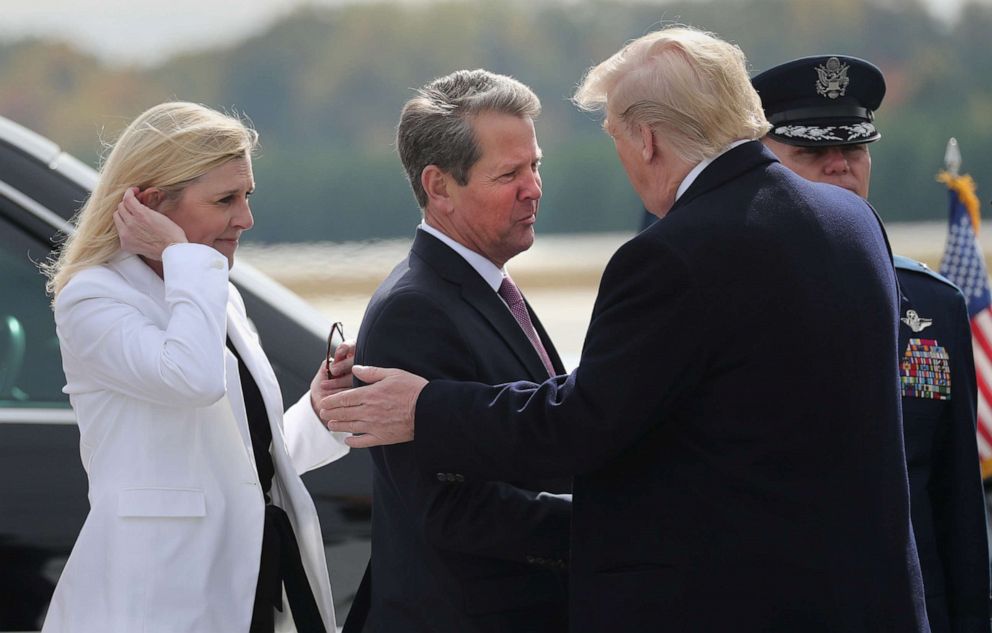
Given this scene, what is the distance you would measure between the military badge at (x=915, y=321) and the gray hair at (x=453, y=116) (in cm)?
76

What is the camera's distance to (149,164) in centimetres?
218

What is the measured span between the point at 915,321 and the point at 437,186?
88 cm

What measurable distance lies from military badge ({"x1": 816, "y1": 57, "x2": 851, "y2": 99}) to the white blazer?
1.21 meters

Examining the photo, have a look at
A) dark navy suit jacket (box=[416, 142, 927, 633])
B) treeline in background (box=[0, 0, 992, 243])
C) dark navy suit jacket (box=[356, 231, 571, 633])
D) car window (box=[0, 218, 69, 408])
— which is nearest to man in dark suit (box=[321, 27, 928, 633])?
dark navy suit jacket (box=[416, 142, 927, 633])

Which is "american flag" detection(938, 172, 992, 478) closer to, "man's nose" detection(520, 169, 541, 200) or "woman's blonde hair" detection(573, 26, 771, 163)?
"man's nose" detection(520, 169, 541, 200)

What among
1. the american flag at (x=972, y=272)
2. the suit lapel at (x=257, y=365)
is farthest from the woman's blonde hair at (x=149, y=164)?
the american flag at (x=972, y=272)

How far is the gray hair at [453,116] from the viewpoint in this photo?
2174 mm

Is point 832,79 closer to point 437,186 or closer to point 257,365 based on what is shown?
point 437,186

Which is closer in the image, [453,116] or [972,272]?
[453,116]

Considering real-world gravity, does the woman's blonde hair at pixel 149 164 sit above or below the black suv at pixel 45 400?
above

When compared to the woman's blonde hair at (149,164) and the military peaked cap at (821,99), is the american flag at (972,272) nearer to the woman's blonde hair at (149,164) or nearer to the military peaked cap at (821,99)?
the military peaked cap at (821,99)

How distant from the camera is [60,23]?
1550 cm

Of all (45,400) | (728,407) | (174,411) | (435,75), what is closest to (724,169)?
(728,407)

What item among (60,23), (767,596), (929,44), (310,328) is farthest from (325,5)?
(767,596)
